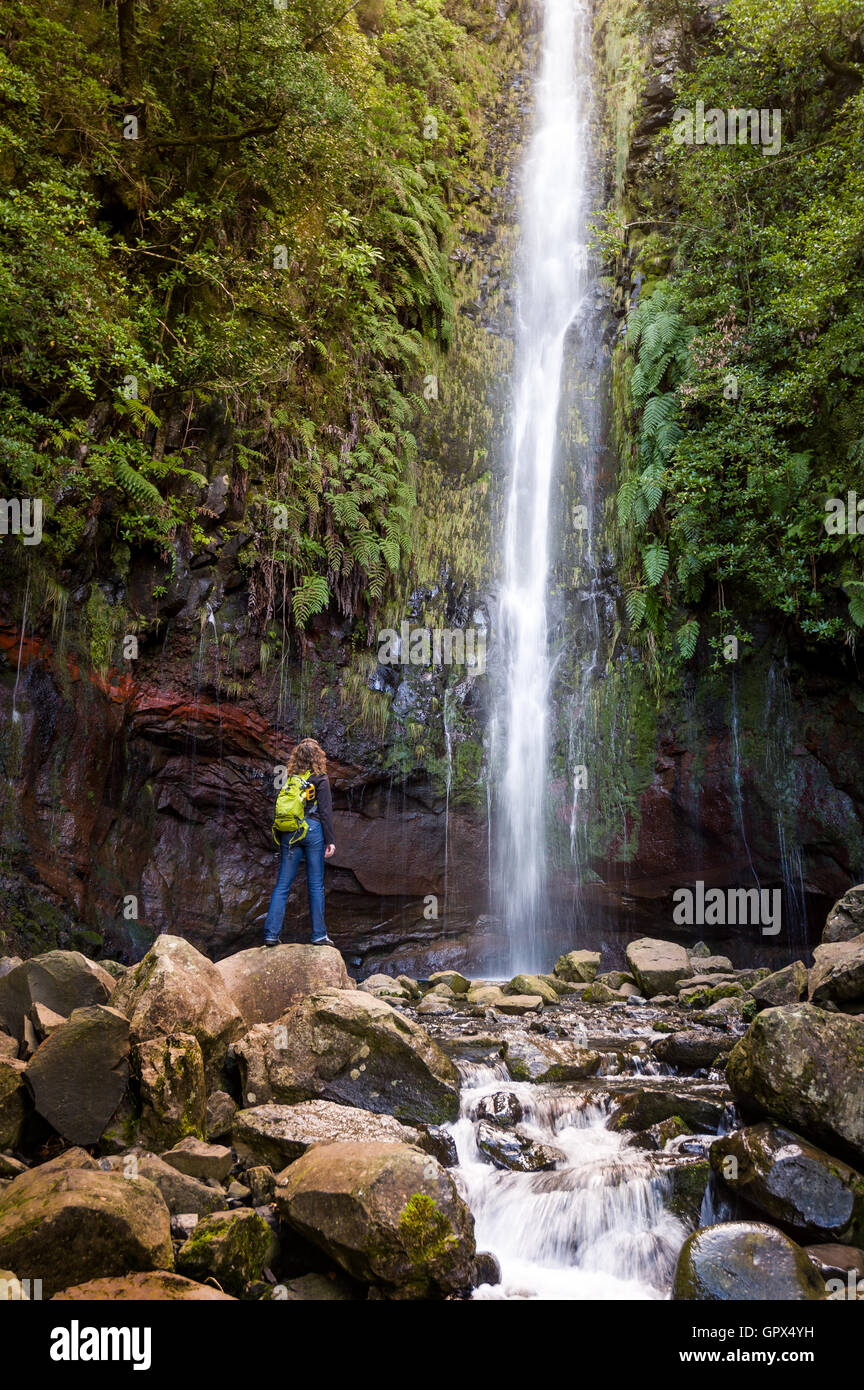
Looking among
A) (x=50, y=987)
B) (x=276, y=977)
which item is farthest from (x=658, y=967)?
(x=50, y=987)

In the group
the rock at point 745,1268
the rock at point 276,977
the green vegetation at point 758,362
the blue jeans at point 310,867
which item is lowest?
the rock at point 745,1268

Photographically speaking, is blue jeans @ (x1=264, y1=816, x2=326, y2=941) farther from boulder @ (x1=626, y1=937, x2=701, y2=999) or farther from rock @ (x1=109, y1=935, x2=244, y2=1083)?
boulder @ (x1=626, y1=937, x2=701, y2=999)

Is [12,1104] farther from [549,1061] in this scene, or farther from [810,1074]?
Answer: [810,1074]

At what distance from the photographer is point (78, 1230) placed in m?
3.04

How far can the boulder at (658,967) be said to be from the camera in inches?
360

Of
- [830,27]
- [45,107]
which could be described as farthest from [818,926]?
[45,107]

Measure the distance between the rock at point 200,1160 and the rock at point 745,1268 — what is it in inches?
89.9

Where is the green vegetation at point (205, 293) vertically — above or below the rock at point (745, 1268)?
above

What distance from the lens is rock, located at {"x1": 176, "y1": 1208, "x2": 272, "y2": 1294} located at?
11.1 ft

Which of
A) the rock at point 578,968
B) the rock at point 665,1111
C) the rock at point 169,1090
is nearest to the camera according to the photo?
the rock at point 169,1090

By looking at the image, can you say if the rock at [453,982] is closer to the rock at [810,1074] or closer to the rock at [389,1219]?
the rock at [810,1074]

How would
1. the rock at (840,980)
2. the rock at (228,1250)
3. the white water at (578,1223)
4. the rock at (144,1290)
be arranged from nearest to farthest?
the rock at (144,1290), the rock at (228,1250), the white water at (578,1223), the rock at (840,980)

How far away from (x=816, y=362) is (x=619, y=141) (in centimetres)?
966

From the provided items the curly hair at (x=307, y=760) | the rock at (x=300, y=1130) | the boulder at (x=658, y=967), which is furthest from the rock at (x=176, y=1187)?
the boulder at (x=658, y=967)
